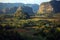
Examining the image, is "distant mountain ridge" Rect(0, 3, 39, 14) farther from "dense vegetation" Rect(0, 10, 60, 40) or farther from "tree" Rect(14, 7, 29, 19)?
"dense vegetation" Rect(0, 10, 60, 40)

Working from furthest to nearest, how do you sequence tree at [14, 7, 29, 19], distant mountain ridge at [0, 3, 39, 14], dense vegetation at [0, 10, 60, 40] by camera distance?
distant mountain ridge at [0, 3, 39, 14]
tree at [14, 7, 29, 19]
dense vegetation at [0, 10, 60, 40]

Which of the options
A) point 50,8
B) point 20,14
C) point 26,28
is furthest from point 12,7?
point 50,8

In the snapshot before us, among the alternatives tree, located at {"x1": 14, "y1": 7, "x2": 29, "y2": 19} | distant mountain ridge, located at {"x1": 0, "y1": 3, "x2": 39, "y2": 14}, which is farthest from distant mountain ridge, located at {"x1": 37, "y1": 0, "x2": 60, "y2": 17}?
tree, located at {"x1": 14, "y1": 7, "x2": 29, "y2": 19}

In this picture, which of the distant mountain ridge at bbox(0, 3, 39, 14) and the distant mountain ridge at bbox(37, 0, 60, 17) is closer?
the distant mountain ridge at bbox(37, 0, 60, 17)

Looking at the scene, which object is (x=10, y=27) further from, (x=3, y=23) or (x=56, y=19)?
(x=56, y=19)

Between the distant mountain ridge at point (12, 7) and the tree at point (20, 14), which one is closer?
the tree at point (20, 14)

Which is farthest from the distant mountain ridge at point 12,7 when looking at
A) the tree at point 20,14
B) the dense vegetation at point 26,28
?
the dense vegetation at point 26,28

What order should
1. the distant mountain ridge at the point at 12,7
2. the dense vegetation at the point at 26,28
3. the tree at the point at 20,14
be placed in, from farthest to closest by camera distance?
the distant mountain ridge at the point at 12,7 → the tree at the point at 20,14 → the dense vegetation at the point at 26,28

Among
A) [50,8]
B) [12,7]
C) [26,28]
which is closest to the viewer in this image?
[26,28]

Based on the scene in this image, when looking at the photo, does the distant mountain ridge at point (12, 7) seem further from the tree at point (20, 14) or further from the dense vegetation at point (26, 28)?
the dense vegetation at point (26, 28)

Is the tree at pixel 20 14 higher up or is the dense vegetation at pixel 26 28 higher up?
the tree at pixel 20 14

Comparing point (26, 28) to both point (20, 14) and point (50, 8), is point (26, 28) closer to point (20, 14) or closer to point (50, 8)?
point (20, 14)

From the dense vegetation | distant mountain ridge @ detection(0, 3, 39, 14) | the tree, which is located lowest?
the dense vegetation

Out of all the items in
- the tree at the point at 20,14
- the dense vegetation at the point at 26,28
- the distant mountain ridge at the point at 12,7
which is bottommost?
the dense vegetation at the point at 26,28
